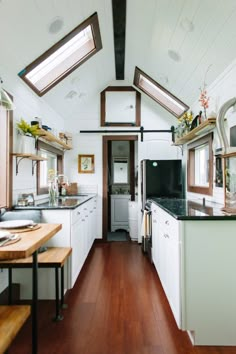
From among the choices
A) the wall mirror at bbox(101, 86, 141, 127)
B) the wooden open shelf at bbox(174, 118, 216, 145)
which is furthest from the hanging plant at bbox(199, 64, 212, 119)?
the wall mirror at bbox(101, 86, 141, 127)

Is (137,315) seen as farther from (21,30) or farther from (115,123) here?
(115,123)

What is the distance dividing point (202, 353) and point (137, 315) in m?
0.64

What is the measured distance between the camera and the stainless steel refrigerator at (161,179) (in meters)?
4.09

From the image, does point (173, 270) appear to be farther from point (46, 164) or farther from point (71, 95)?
point (71, 95)

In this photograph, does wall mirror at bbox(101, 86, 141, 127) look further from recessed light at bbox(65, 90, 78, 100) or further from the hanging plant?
the hanging plant

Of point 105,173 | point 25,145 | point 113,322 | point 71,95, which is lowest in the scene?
point 113,322

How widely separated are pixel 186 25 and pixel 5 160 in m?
2.27

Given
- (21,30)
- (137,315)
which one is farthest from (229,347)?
(21,30)

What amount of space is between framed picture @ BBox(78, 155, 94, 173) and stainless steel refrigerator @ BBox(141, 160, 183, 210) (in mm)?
1211

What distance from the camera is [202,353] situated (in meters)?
1.71

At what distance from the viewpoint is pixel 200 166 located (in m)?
3.78

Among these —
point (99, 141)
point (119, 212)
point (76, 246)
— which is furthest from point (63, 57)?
point (119, 212)

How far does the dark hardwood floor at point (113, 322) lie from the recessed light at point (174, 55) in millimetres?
2754

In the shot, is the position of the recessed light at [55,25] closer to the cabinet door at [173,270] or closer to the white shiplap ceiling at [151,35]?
the white shiplap ceiling at [151,35]
